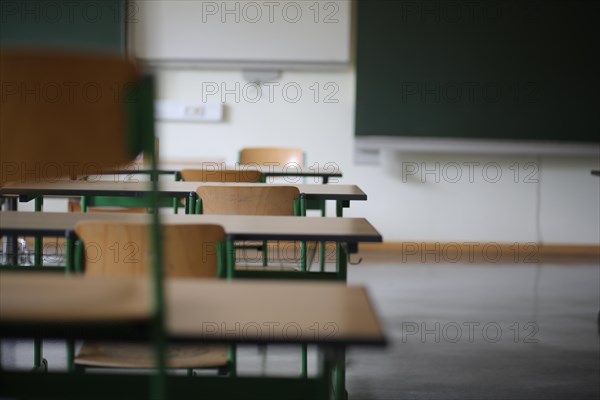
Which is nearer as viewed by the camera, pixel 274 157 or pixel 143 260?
pixel 143 260

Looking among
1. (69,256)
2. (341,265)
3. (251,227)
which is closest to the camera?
(69,256)

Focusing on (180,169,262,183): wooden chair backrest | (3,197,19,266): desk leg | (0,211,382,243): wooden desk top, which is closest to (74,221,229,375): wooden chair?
(0,211,382,243): wooden desk top

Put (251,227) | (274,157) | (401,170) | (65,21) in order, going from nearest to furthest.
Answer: (251,227), (274,157), (65,21), (401,170)

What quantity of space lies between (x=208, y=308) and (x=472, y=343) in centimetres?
284

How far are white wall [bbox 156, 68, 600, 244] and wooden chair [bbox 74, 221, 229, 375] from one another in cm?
484

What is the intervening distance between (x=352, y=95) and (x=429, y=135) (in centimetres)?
72

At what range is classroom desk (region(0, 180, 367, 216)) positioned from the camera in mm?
3275

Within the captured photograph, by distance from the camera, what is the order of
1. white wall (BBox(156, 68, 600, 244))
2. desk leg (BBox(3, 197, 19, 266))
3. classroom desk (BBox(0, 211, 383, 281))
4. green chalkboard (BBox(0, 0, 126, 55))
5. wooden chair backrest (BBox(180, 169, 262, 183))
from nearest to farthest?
classroom desk (BBox(0, 211, 383, 281)) < wooden chair backrest (BBox(180, 169, 262, 183)) < desk leg (BBox(3, 197, 19, 266)) < green chalkboard (BBox(0, 0, 126, 55)) < white wall (BBox(156, 68, 600, 244))

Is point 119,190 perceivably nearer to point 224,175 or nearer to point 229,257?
point 224,175

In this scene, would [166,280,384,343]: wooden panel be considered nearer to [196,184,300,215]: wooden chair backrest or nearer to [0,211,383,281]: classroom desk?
[0,211,383,281]: classroom desk

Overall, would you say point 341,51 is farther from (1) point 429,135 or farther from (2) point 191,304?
(2) point 191,304

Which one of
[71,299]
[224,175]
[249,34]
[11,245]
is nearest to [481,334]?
[224,175]

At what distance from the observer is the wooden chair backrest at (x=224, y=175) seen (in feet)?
13.8

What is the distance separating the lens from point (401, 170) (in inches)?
279
